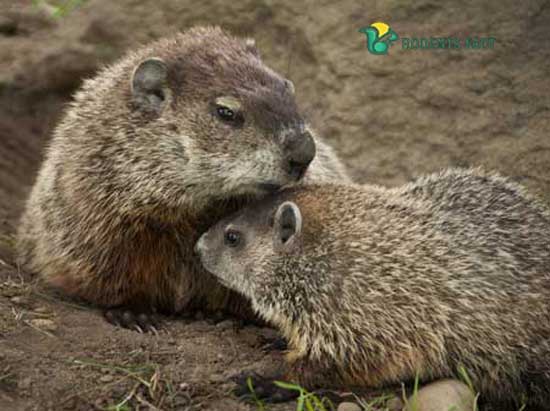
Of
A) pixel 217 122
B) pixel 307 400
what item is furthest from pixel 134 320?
pixel 307 400

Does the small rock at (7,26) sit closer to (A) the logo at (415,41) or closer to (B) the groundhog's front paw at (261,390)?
(A) the logo at (415,41)

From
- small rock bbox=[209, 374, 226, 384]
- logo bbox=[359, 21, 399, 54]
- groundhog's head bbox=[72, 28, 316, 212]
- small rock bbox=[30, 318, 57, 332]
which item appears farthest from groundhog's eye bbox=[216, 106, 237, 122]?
logo bbox=[359, 21, 399, 54]

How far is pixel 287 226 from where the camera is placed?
4617 millimetres

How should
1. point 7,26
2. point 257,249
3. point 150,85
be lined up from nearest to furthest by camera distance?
point 257,249, point 150,85, point 7,26

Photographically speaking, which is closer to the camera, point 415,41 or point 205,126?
point 205,126

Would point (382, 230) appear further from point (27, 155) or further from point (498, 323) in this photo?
point (27, 155)

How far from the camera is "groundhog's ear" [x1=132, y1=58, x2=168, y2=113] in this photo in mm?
4941

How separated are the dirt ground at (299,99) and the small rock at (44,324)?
11 millimetres

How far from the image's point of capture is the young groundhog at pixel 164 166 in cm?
468

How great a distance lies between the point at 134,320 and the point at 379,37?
2954 mm

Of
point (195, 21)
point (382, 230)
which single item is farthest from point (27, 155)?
point (382, 230)

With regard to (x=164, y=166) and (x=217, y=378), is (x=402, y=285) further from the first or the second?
(x=164, y=166)

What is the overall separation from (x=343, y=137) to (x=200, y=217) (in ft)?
7.00

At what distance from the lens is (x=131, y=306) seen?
206 inches
